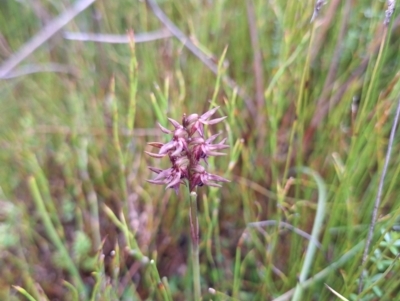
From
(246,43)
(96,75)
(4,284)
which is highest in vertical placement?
(246,43)

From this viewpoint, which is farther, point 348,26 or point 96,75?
point 96,75

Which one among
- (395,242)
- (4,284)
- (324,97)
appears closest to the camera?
(395,242)

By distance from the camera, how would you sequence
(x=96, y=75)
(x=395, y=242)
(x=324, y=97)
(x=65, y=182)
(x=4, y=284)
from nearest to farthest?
(x=395, y=242) → (x=4, y=284) → (x=324, y=97) → (x=65, y=182) → (x=96, y=75)

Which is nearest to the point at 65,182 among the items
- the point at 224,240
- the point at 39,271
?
the point at 39,271

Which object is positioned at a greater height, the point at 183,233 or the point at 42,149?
the point at 42,149

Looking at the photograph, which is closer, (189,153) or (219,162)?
(189,153)

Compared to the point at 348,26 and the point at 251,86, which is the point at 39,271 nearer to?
the point at 251,86

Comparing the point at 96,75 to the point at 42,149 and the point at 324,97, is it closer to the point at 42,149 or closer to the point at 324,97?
the point at 42,149

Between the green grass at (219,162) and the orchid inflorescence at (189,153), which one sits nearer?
the orchid inflorescence at (189,153)

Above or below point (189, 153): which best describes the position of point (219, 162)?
below
